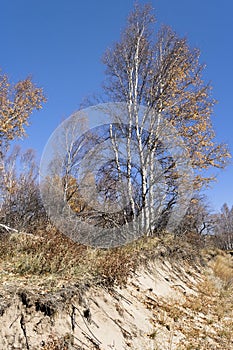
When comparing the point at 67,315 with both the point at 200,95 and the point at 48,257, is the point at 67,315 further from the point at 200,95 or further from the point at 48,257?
the point at 200,95

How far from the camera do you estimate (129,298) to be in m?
5.12

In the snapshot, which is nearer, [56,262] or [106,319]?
[106,319]

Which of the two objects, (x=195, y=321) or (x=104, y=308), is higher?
(x=104, y=308)

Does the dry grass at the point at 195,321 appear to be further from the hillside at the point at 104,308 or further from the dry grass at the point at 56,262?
the dry grass at the point at 56,262

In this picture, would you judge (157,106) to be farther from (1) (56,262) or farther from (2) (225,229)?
(2) (225,229)

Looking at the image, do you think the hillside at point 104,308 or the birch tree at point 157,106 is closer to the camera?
the hillside at point 104,308

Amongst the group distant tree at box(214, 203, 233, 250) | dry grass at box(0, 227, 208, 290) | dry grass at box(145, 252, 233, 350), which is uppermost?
distant tree at box(214, 203, 233, 250)

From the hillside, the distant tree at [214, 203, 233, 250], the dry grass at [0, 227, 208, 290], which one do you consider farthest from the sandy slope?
the distant tree at [214, 203, 233, 250]

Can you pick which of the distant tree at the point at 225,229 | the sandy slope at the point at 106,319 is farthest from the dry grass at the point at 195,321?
the distant tree at the point at 225,229

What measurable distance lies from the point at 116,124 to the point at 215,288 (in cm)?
649

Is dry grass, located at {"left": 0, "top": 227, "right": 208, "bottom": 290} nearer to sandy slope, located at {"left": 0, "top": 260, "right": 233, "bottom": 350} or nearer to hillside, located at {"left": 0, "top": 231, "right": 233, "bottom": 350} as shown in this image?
hillside, located at {"left": 0, "top": 231, "right": 233, "bottom": 350}

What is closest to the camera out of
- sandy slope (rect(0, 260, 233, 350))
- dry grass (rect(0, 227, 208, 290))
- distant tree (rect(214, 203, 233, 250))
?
sandy slope (rect(0, 260, 233, 350))

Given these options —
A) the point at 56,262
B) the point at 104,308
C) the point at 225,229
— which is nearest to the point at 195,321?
the point at 104,308

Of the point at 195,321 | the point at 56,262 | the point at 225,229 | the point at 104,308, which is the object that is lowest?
the point at 195,321
